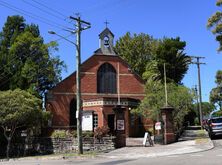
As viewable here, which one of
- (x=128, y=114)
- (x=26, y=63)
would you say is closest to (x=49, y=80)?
(x=26, y=63)

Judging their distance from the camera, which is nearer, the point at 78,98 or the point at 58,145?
the point at 78,98

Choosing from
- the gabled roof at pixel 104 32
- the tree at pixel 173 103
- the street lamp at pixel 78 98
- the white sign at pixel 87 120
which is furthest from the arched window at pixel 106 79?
the street lamp at pixel 78 98

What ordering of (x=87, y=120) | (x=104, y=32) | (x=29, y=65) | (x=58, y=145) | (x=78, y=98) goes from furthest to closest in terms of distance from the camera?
1. (x=104, y=32)
2. (x=29, y=65)
3. (x=87, y=120)
4. (x=58, y=145)
5. (x=78, y=98)

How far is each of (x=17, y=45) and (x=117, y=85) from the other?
526 inches

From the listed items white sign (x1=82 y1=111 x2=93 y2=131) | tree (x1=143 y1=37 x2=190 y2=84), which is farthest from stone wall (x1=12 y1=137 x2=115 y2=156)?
tree (x1=143 y1=37 x2=190 y2=84)

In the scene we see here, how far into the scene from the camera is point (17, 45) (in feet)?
171

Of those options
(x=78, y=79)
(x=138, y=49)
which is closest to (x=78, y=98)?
(x=78, y=79)

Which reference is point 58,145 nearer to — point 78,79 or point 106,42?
point 78,79

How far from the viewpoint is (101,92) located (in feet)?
177

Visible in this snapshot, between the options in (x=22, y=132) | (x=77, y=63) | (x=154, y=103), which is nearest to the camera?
(x=77, y=63)

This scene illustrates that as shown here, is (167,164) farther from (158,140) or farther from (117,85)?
(117,85)

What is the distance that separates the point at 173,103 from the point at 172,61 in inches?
549

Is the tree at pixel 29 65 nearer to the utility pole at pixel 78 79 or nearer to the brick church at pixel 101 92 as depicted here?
the brick church at pixel 101 92

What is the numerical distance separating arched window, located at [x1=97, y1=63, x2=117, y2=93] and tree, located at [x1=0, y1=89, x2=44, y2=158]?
65.6ft
